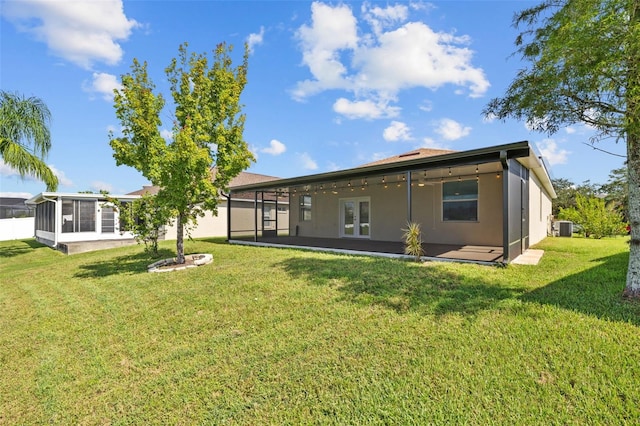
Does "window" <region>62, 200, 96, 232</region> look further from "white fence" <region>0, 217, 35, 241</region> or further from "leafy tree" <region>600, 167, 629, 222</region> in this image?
"leafy tree" <region>600, 167, 629, 222</region>

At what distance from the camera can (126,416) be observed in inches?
108

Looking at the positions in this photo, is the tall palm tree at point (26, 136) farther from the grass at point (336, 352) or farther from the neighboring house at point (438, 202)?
the grass at point (336, 352)

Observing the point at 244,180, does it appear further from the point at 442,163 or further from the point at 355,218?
the point at 442,163

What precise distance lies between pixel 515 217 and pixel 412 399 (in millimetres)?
6736

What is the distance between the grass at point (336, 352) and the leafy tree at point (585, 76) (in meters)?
1.96

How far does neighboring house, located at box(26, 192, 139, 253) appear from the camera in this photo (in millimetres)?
14094

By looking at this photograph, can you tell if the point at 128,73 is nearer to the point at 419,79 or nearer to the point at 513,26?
the point at 513,26

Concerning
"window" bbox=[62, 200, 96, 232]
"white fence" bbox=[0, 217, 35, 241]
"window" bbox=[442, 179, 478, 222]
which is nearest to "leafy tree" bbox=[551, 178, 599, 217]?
"window" bbox=[442, 179, 478, 222]

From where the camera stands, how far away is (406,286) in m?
5.22

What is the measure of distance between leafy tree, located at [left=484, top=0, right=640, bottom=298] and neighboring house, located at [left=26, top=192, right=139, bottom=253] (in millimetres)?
15408

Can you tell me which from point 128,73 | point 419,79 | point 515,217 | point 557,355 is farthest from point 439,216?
point 128,73

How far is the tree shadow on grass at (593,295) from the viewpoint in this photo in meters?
3.80

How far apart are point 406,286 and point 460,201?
6958 millimetres

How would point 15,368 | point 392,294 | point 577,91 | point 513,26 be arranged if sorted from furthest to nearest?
point 513,26 < point 392,294 < point 577,91 < point 15,368
